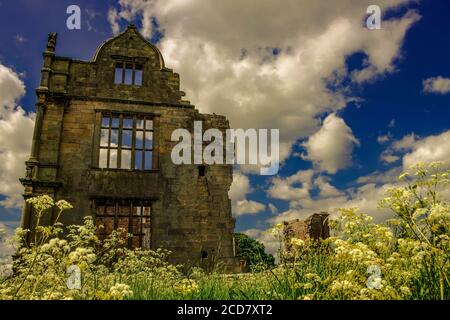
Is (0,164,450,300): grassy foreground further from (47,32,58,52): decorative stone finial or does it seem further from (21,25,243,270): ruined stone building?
(47,32,58,52): decorative stone finial

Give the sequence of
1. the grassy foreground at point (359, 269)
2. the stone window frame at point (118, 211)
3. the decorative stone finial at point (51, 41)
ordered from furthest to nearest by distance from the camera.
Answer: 1. the decorative stone finial at point (51, 41)
2. the stone window frame at point (118, 211)
3. the grassy foreground at point (359, 269)

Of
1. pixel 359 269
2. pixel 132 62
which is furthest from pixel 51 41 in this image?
pixel 359 269

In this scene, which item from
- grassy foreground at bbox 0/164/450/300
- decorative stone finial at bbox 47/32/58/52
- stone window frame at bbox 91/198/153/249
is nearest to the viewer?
grassy foreground at bbox 0/164/450/300

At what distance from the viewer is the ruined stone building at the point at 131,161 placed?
13227 mm

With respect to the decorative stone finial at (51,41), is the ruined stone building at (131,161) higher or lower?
lower

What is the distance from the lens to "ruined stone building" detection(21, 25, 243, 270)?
13.2 m

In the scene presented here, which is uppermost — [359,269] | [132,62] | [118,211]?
[132,62]

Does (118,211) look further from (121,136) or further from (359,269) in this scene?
(359,269)

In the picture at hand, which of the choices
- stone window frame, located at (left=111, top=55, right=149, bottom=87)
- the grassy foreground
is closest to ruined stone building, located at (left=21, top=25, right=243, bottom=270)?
stone window frame, located at (left=111, top=55, right=149, bottom=87)

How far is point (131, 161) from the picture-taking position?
548 inches

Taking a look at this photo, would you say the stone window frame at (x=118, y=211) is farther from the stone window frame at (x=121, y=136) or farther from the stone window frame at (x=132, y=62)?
the stone window frame at (x=132, y=62)

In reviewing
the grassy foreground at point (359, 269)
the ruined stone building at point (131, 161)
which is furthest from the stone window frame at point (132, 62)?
the grassy foreground at point (359, 269)
